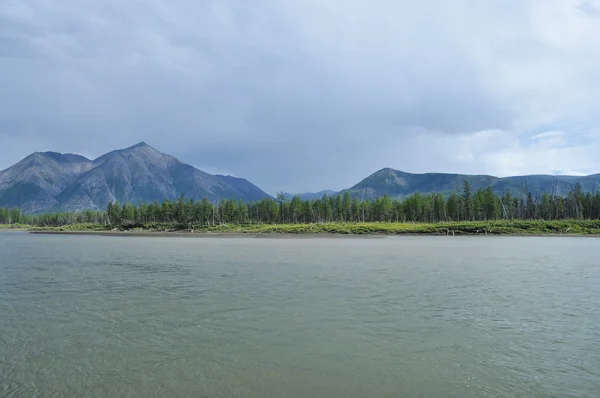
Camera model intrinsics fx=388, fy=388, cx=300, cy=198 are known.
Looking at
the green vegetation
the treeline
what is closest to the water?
the green vegetation

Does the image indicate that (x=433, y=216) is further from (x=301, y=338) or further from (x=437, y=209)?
(x=301, y=338)

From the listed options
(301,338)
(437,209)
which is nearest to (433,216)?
(437,209)

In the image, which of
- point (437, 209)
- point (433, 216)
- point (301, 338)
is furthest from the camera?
point (437, 209)

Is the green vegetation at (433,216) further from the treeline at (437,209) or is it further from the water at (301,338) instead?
the water at (301,338)

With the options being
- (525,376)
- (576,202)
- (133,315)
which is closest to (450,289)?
(525,376)

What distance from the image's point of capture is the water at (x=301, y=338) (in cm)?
1121

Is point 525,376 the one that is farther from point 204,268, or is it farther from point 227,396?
point 204,268

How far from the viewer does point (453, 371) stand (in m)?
12.2

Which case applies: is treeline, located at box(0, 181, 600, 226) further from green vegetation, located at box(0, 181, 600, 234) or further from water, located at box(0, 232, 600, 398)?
water, located at box(0, 232, 600, 398)

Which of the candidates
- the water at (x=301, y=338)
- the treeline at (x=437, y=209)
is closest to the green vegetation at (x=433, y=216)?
the treeline at (x=437, y=209)

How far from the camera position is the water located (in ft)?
36.8

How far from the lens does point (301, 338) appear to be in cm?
1543

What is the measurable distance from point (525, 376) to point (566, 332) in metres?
6.21

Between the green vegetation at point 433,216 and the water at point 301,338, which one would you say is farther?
the green vegetation at point 433,216
